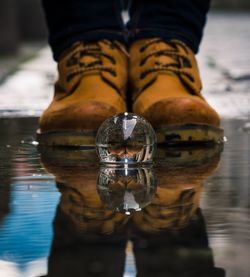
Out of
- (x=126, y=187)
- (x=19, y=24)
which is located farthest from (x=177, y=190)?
(x=19, y=24)

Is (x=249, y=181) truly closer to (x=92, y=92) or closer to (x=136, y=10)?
(x=92, y=92)

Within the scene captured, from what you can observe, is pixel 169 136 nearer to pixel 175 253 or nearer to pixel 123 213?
pixel 123 213

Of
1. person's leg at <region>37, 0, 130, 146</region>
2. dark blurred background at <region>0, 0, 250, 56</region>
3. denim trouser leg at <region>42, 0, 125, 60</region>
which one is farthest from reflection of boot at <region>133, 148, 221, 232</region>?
dark blurred background at <region>0, 0, 250, 56</region>

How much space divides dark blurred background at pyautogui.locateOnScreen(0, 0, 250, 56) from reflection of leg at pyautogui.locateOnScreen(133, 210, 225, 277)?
243 inches

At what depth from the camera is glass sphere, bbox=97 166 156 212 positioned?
146 cm

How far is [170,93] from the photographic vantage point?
2242 millimetres

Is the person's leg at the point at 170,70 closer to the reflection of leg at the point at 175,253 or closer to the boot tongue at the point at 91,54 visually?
the boot tongue at the point at 91,54

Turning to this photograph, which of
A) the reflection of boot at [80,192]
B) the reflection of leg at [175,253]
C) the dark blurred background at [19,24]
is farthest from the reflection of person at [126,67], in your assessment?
the dark blurred background at [19,24]

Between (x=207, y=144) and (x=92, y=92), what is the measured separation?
0.29m

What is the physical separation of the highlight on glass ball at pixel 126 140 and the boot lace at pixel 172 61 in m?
0.44

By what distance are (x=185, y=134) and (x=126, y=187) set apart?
59 cm

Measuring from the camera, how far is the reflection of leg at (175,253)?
1.04 meters

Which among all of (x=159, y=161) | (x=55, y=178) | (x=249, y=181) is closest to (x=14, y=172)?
(x=55, y=178)

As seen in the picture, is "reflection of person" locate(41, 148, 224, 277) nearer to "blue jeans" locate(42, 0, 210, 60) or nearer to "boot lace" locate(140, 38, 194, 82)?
"boot lace" locate(140, 38, 194, 82)
